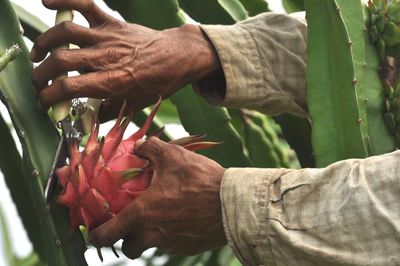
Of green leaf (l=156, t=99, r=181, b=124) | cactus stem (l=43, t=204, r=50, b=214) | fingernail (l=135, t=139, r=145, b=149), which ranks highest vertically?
fingernail (l=135, t=139, r=145, b=149)

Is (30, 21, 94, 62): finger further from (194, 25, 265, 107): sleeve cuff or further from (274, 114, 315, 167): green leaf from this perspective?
(274, 114, 315, 167): green leaf

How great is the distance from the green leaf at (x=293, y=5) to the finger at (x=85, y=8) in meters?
0.66

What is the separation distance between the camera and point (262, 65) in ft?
5.37

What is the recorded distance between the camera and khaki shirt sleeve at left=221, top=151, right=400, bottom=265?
1.20 metres

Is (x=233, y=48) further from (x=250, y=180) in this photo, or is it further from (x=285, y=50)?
(x=250, y=180)

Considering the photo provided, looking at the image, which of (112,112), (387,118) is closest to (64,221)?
(112,112)

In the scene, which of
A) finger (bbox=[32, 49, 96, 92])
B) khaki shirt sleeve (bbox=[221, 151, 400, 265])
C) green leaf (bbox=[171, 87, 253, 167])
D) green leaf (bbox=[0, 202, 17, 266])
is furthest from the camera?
green leaf (bbox=[171, 87, 253, 167])

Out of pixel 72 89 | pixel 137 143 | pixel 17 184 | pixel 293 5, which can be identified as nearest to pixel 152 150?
pixel 137 143

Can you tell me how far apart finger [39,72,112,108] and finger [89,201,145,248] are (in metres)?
0.16

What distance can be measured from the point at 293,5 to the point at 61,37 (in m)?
0.78

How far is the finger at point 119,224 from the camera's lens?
1.25 m

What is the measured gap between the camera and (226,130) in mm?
1719

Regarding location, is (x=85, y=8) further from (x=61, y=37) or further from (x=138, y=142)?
(x=138, y=142)

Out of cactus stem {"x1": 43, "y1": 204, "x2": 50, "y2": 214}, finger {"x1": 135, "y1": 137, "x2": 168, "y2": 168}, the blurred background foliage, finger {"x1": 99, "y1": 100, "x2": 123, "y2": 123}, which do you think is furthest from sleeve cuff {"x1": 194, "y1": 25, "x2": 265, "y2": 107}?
cactus stem {"x1": 43, "y1": 204, "x2": 50, "y2": 214}
